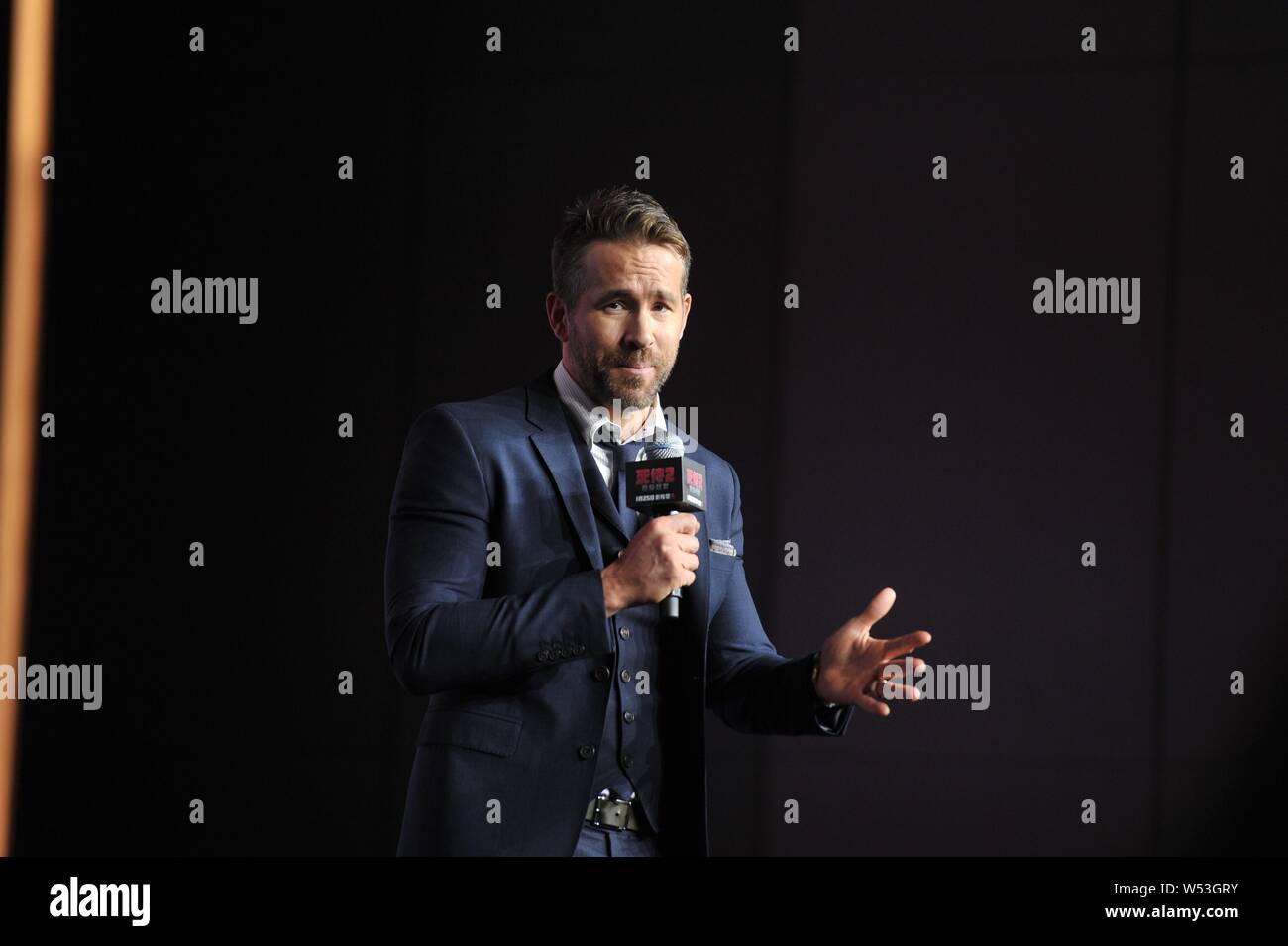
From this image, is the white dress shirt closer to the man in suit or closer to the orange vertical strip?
the man in suit

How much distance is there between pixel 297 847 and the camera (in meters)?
4.03

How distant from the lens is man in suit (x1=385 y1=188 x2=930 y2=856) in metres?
2.36

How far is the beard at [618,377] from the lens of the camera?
271 cm

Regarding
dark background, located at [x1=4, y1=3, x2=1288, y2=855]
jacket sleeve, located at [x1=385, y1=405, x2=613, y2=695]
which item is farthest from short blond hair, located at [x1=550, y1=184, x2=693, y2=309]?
dark background, located at [x1=4, y1=3, x2=1288, y2=855]

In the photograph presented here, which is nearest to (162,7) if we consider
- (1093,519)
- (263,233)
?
(263,233)

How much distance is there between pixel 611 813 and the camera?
2445 mm

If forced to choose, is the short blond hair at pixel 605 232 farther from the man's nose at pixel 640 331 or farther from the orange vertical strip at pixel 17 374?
the orange vertical strip at pixel 17 374

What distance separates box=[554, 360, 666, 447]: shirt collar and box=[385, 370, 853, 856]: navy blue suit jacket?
0.19ft

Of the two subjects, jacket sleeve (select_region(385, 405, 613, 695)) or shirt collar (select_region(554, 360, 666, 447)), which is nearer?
jacket sleeve (select_region(385, 405, 613, 695))

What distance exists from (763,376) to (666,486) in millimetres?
1731

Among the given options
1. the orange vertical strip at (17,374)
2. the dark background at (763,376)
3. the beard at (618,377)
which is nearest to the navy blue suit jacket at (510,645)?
the beard at (618,377)
